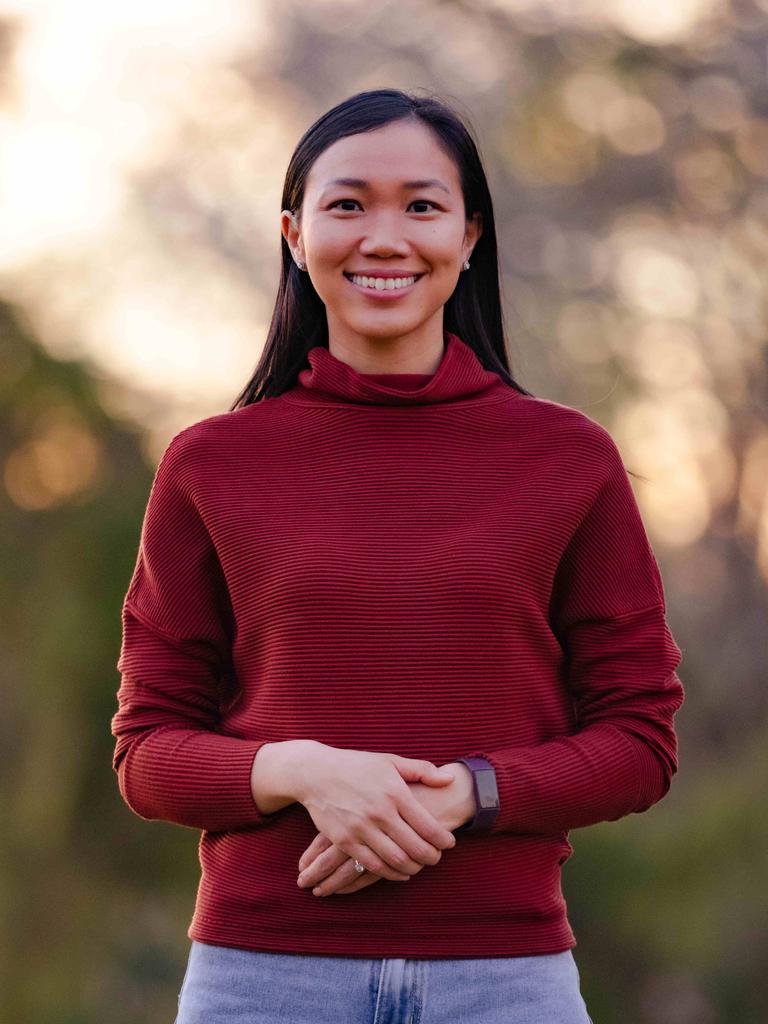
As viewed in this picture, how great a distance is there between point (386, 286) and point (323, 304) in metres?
0.22

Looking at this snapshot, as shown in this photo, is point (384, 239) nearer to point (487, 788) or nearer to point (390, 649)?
point (390, 649)

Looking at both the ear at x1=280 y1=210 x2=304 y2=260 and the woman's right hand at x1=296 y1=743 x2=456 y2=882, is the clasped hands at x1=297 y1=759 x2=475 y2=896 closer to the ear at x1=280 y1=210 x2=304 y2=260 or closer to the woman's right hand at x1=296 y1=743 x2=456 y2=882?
the woman's right hand at x1=296 y1=743 x2=456 y2=882

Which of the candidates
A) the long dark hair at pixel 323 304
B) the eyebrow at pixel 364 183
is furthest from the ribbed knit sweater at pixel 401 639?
the eyebrow at pixel 364 183

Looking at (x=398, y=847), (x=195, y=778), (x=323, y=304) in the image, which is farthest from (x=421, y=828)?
(x=323, y=304)

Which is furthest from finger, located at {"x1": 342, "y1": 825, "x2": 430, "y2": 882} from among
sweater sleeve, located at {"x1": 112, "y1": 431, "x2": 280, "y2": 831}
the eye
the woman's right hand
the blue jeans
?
the eye

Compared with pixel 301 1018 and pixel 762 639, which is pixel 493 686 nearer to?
pixel 301 1018

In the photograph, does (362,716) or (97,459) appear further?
(97,459)

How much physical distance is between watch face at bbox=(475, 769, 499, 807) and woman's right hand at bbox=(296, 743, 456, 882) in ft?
0.12

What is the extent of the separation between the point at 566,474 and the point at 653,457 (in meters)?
6.78

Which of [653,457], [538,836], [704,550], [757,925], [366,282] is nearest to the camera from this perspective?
[538,836]

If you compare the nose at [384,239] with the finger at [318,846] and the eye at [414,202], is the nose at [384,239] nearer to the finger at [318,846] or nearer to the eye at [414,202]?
the eye at [414,202]

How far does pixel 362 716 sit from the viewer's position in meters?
1.94

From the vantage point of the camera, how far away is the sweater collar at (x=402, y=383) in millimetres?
2119

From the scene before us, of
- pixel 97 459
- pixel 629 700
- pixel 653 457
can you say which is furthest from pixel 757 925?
pixel 629 700
